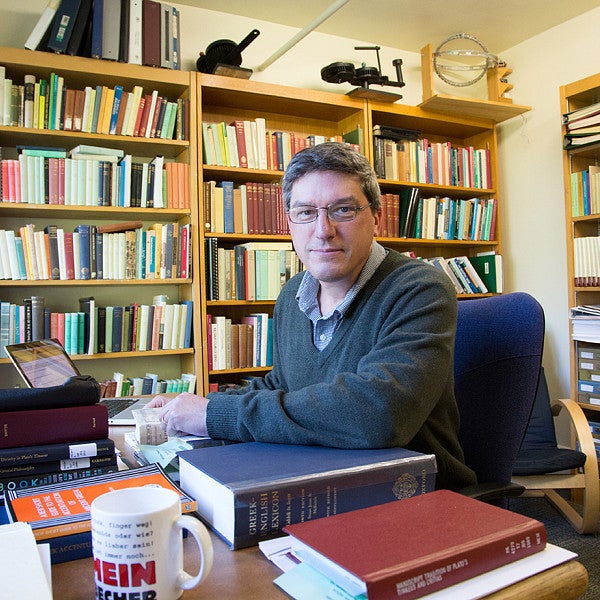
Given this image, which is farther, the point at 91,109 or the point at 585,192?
the point at 585,192

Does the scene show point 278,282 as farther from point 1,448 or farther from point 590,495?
point 1,448

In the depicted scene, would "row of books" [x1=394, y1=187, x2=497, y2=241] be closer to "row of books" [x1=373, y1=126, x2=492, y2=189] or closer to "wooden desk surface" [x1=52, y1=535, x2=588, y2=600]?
"row of books" [x1=373, y1=126, x2=492, y2=189]

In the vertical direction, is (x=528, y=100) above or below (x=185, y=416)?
above

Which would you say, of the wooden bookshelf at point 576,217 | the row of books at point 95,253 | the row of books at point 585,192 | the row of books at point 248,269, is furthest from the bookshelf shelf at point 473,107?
the row of books at point 95,253

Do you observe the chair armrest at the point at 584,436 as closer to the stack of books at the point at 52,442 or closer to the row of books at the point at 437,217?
the row of books at the point at 437,217

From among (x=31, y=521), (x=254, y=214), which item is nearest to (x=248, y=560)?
(x=31, y=521)

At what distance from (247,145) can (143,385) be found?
4.56 feet

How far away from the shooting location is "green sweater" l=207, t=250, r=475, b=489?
3.20 ft

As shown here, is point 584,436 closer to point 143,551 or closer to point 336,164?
point 336,164

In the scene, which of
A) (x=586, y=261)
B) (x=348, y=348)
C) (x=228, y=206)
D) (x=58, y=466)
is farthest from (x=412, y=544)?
(x=586, y=261)

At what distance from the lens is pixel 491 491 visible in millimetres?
1137

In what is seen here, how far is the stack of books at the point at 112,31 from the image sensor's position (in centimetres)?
259

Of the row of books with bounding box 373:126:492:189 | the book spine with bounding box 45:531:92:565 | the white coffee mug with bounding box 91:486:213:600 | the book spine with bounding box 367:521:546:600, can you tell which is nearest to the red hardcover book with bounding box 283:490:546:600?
the book spine with bounding box 367:521:546:600

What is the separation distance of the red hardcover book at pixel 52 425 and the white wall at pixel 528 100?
114 inches
